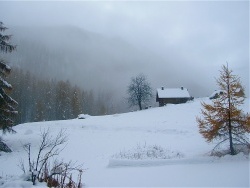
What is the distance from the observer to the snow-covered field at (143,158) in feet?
42.9

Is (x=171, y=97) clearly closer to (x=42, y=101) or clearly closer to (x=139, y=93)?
(x=139, y=93)

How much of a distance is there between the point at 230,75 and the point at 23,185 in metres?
16.8

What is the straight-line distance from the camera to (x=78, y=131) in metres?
33.6

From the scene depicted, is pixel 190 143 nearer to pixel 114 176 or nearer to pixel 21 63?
pixel 114 176

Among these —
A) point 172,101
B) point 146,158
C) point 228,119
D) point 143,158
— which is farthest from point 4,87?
point 172,101

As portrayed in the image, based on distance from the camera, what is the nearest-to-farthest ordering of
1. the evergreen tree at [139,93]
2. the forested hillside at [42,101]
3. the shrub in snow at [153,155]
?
the shrub in snow at [153,155], the evergreen tree at [139,93], the forested hillside at [42,101]

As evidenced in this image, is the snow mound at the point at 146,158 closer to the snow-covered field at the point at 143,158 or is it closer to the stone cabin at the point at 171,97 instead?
the snow-covered field at the point at 143,158

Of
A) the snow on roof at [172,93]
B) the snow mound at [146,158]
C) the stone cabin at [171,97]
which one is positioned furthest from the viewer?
the snow on roof at [172,93]

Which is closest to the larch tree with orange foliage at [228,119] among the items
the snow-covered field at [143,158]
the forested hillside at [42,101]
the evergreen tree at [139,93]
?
the snow-covered field at [143,158]

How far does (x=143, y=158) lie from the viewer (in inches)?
722

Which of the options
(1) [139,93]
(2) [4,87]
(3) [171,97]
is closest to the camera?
(2) [4,87]

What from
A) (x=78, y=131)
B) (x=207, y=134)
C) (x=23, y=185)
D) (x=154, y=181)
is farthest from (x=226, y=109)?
(x=78, y=131)

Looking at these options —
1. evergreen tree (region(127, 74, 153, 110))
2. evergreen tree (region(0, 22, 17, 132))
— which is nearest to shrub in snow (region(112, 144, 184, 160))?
A: evergreen tree (region(0, 22, 17, 132))

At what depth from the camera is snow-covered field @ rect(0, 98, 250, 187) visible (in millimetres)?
13086
